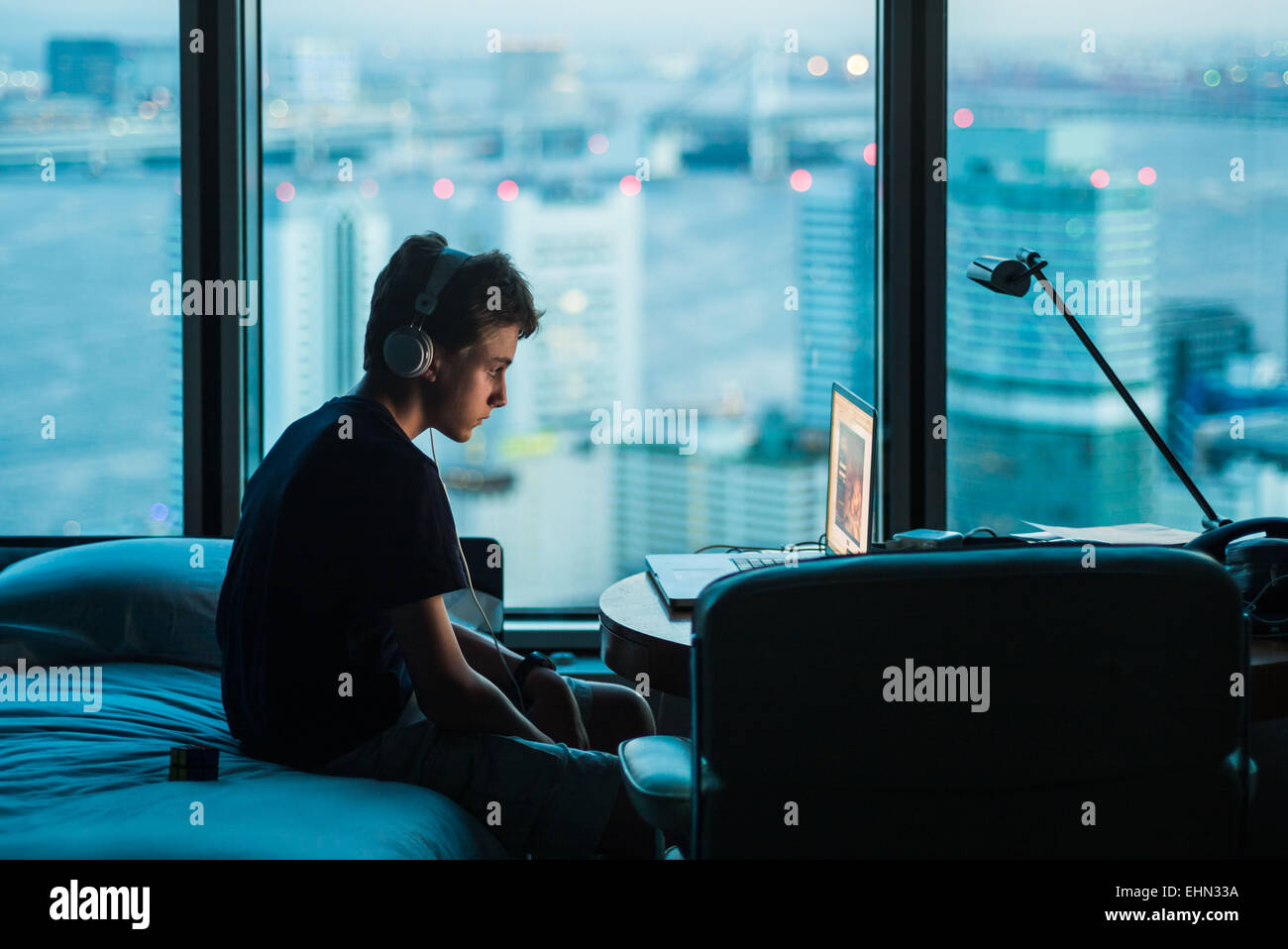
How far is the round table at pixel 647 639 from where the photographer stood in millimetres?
1532

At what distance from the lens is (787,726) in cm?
107

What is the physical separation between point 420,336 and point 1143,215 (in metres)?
1.82

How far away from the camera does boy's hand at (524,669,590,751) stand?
5.79ft

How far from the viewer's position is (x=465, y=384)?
160 cm

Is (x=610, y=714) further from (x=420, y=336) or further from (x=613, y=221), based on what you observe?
(x=613, y=221)

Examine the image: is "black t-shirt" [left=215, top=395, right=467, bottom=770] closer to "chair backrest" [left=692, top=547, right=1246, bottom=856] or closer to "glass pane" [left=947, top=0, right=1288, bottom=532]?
"chair backrest" [left=692, top=547, right=1246, bottom=856]

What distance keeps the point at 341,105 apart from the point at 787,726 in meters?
2.10

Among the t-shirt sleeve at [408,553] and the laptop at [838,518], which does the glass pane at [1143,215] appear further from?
the t-shirt sleeve at [408,553]

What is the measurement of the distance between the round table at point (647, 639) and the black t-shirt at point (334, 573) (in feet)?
0.96

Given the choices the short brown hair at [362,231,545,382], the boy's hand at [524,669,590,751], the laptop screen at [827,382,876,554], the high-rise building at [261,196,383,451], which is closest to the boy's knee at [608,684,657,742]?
the boy's hand at [524,669,590,751]

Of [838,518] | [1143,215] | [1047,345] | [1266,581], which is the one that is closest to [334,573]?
[838,518]

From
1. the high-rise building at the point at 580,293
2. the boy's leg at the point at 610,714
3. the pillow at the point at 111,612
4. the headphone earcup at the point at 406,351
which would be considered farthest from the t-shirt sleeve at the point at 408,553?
the high-rise building at the point at 580,293
